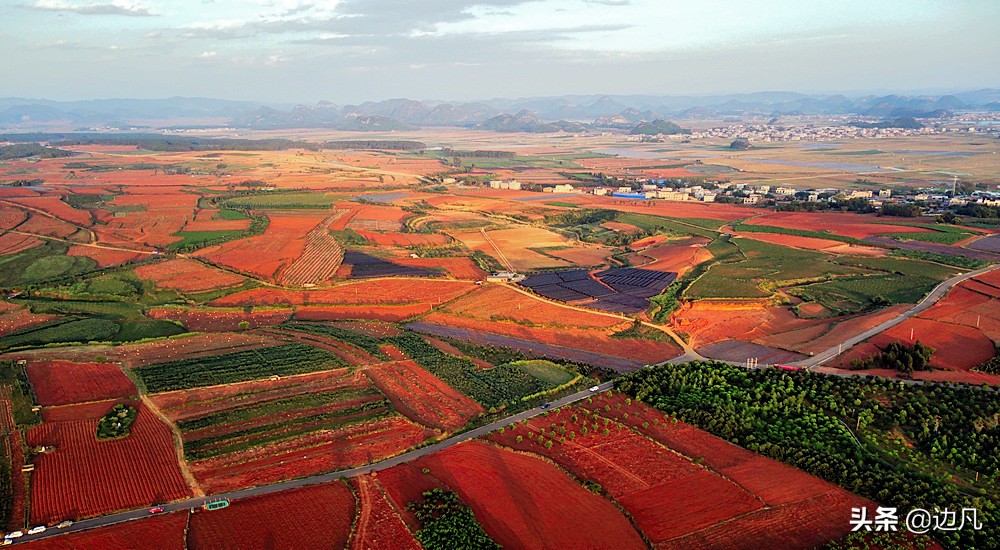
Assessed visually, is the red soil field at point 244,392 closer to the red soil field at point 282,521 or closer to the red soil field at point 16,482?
the red soil field at point 16,482

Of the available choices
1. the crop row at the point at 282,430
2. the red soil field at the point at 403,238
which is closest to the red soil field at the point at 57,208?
the red soil field at the point at 403,238

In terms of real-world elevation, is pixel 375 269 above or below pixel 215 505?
above

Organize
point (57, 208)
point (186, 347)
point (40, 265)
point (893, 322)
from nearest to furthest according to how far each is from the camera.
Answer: point (186, 347) < point (893, 322) < point (40, 265) < point (57, 208)

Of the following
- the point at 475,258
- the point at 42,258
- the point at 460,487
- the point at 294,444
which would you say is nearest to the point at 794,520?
the point at 460,487

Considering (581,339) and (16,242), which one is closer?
(581,339)

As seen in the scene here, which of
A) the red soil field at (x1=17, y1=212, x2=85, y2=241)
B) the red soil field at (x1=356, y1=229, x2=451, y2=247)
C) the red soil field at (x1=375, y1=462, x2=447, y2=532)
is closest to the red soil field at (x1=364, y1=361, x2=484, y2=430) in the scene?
the red soil field at (x1=375, y1=462, x2=447, y2=532)

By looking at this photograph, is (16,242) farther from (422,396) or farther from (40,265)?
(422,396)

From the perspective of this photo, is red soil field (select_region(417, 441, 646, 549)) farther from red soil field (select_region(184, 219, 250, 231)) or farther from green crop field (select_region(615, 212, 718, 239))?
red soil field (select_region(184, 219, 250, 231))

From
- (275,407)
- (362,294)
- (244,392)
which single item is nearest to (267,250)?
(362,294)
